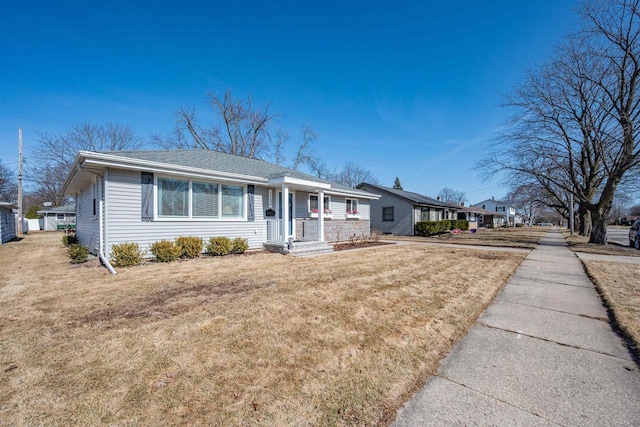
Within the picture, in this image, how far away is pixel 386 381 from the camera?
2.31 metres

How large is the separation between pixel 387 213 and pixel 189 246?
728 inches

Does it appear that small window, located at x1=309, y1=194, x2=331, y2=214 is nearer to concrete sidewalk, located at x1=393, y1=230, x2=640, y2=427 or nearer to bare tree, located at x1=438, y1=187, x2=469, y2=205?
concrete sidewalk, located at x1=393, y1=230, x2=640, y2=427

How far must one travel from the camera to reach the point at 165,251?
300 inches

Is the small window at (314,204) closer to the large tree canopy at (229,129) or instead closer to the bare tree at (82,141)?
the large tree canopy at (229,129)

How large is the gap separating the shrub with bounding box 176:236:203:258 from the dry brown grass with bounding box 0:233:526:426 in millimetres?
2308

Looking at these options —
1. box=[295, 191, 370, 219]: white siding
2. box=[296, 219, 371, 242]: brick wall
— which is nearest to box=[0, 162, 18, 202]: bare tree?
box=[295, 191, 370, 219]: white siding

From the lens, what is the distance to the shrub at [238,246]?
9359 millimetres

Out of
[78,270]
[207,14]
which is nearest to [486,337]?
[78,270]

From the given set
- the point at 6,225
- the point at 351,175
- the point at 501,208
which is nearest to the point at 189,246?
Result: the point at 6,225

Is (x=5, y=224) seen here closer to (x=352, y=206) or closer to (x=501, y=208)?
(x=352, y=206)

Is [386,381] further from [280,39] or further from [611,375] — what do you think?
[280,39]

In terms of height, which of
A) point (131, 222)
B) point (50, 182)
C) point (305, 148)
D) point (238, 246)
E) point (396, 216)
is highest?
point (305, 148)

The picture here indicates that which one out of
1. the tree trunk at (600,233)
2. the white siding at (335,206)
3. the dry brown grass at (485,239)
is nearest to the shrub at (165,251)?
the white siding at (335,206)

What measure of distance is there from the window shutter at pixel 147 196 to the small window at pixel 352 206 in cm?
1006
